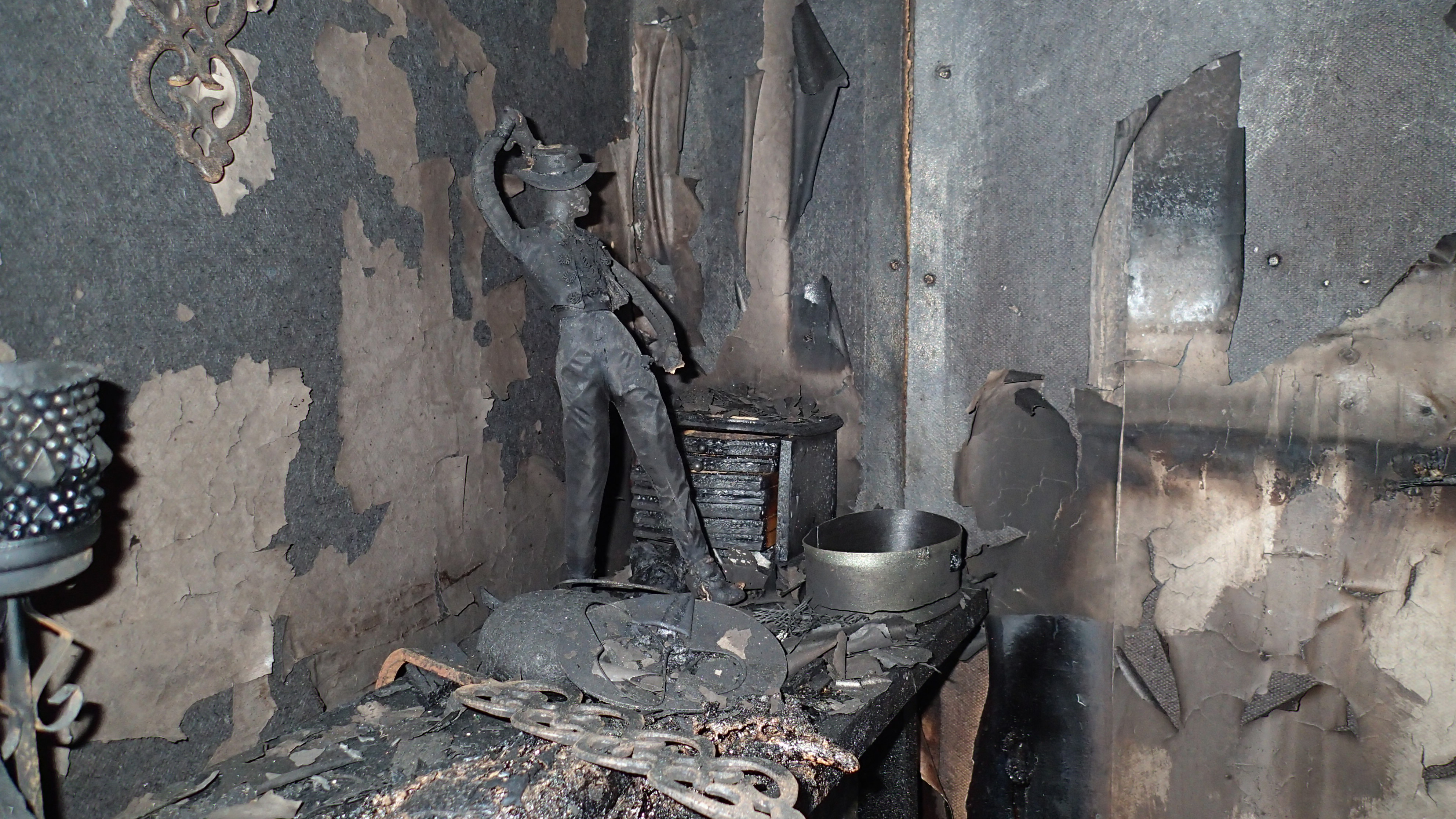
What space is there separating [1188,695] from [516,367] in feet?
8.02

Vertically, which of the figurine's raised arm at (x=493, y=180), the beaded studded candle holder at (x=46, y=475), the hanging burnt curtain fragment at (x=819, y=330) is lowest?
the beaded studded candle holder at (x=46, y=475)

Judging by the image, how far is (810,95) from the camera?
10.6 feet

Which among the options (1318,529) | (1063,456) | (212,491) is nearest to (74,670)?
(212,491)

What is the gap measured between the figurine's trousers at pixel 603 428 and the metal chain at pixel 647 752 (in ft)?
2.24

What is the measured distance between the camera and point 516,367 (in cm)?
293

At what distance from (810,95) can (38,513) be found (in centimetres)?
269

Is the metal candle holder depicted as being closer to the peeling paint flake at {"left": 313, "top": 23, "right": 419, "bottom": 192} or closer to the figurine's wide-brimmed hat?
the peeling paint flake at {"left": 313, "top": 23, "right": 419, "bottom": 192}

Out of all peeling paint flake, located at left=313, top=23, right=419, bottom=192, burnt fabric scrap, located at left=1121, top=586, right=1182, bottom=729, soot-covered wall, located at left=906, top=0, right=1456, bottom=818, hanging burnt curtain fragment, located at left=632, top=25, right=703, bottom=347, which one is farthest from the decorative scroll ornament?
burnt fabric scrap, located at left=1121, top=586, right=1182, bottom=729

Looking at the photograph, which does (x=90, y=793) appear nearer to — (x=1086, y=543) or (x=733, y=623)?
(x=733, y=623)

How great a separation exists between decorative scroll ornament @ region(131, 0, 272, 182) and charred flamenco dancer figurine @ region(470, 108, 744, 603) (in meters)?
0.58

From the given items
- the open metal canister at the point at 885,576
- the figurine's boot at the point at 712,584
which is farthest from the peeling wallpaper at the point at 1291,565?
the figurine's boot at the point at 712,584

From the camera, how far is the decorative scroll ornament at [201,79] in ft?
5.76

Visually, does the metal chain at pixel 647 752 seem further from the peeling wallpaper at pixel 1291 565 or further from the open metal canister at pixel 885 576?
the peeling wallpaper at pixel 1291 565

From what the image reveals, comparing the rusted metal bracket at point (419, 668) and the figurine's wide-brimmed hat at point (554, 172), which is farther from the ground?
the figurine's wide-brimmed hat at point (554, 172)
